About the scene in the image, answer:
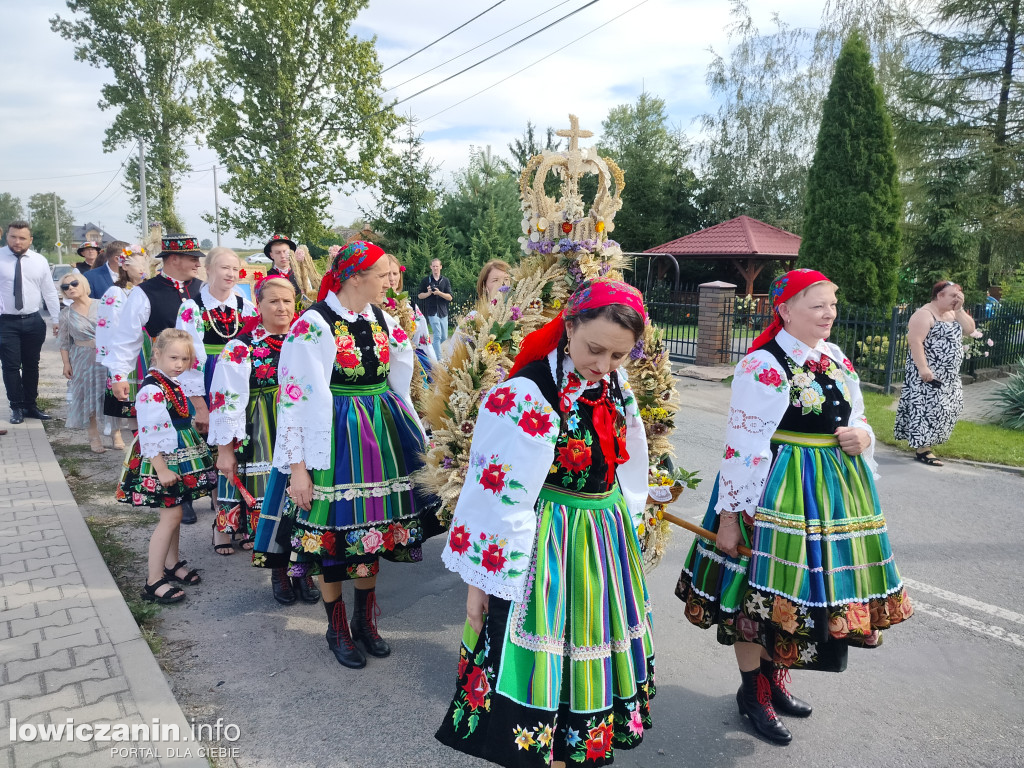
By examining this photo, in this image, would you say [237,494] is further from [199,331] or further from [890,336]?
[890,336]

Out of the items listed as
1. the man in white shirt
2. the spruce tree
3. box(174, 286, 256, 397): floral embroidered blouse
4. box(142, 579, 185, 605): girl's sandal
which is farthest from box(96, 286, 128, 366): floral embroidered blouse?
the spruce tree

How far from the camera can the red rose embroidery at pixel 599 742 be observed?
2.11 metres

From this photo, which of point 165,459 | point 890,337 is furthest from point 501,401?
point 890,337

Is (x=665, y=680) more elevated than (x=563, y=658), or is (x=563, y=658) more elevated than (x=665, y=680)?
(x=563, y=658)

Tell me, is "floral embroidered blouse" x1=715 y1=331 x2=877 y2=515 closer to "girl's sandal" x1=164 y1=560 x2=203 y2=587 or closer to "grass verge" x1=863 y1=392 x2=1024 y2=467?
"girl's sandal" x1=164 y1=560 x2=203 y2=587

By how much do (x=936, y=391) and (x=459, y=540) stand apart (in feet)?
23.2

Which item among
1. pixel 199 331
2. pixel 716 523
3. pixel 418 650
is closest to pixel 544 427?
pixel 716 523

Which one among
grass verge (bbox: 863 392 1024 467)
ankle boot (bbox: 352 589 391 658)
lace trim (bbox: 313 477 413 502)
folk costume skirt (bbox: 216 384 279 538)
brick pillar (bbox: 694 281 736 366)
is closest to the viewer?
lace trim (bbox: 313 477 413 502)

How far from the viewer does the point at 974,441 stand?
8.19m

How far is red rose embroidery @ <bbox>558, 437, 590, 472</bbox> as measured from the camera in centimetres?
216

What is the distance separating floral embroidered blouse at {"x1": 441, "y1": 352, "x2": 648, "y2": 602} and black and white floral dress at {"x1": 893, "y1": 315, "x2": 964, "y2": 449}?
264 inches

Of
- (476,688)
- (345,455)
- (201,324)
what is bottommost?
(476,688)

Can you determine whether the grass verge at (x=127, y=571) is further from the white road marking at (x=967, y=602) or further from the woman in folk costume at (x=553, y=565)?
the white road marking at (x=967, y=602)

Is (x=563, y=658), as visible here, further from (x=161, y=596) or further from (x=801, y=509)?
(x=161, y=596)
